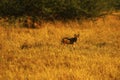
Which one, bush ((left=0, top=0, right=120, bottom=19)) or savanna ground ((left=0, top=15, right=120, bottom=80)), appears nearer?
savanna ground ((left=0, top=15, right=120, bottom=80))

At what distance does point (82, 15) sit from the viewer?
15.4m

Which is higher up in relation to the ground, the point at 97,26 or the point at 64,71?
the point at 64,71

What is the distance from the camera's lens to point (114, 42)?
443 inches

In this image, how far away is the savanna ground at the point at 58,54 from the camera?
7418mm

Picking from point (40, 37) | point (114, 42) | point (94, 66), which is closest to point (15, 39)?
point (40, 37)

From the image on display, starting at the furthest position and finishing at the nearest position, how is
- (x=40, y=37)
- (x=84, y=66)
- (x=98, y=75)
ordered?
(x=40, y=37) < (x=84, y=66) < (x=98, y=75)

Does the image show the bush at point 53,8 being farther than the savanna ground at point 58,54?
Yes

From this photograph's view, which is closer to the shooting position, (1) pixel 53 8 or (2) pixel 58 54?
(2) pixel 58 54

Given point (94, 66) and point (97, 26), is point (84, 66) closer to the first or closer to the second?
point (94, 66)

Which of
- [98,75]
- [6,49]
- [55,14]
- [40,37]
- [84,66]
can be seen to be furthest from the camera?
[55,14]

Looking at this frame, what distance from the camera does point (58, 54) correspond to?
9.05 m

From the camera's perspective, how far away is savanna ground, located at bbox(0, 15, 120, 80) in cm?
742

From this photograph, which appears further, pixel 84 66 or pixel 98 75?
pixel 84 66

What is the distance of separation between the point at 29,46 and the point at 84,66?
114 inches
